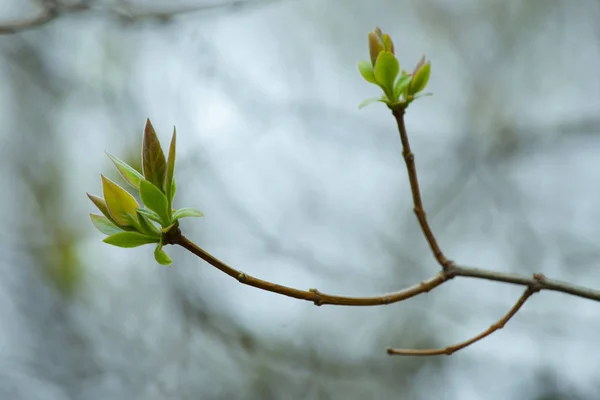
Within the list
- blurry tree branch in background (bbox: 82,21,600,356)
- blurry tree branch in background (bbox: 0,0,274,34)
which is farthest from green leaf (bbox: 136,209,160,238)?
blurry tree branch in background (bbox: 0,0,274,34)

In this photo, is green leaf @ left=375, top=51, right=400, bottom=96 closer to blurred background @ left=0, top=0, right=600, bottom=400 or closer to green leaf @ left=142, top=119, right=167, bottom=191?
green leaf @ left=142, top=119, right=167, bottom=191

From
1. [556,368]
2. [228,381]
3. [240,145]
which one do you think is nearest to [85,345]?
[228,381]

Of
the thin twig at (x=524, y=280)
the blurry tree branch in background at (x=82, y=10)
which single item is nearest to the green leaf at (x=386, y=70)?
the thin twig at (x=524, y=280)

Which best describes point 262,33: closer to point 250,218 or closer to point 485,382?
point 250,218

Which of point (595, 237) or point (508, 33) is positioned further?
point (508, 33)

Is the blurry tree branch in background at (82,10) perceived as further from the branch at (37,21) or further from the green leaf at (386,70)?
the green leaf at (386,70)
